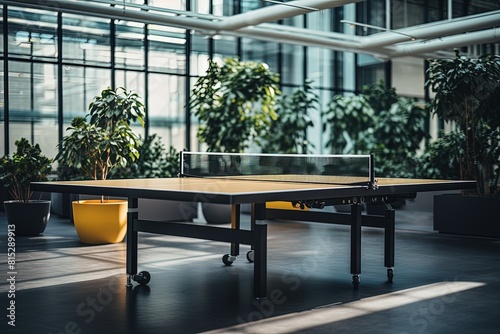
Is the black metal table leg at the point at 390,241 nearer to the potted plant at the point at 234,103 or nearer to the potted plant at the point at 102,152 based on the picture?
the potted plant at the point at 102,152

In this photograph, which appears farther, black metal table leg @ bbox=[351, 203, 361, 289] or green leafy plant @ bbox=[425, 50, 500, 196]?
green leafy plant @ bbox=[425, 50, 500, 196]

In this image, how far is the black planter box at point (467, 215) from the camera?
29.8ft

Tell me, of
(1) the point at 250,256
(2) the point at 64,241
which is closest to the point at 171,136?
(2) the point at 64,241

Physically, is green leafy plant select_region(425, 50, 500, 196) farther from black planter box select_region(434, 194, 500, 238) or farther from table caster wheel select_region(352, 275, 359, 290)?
table caster wheel select_region(352, 275, 359, 290)

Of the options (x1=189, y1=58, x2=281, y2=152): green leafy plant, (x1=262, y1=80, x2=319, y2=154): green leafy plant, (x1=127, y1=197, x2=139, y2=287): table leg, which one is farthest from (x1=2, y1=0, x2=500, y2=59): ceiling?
(x1=127, y1=197, x2=139, y2=287): table leg

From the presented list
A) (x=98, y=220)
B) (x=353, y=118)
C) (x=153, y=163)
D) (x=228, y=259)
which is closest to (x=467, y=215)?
(x=228, y=259)

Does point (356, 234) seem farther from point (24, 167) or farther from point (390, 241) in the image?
point (24, 167)

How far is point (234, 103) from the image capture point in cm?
1191

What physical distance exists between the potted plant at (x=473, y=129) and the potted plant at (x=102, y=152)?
3.95m

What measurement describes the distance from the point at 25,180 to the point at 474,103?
570 cm

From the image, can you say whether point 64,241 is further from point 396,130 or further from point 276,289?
point 396,130

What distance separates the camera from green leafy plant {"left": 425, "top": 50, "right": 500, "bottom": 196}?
9234 millimetres

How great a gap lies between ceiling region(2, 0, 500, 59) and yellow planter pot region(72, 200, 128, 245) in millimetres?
3305

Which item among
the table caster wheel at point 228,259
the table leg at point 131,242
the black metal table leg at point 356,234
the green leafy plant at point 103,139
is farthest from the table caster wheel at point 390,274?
the green leafy plant at point 103,139
